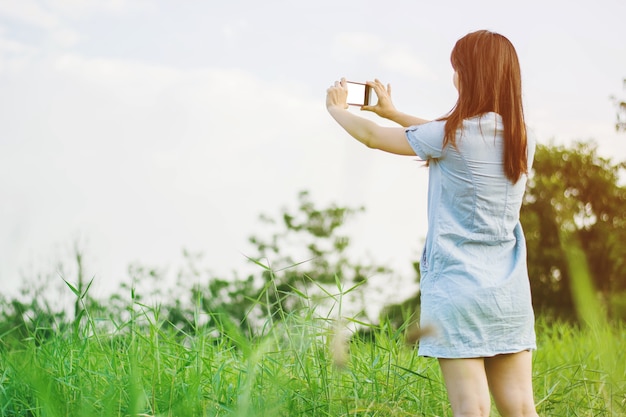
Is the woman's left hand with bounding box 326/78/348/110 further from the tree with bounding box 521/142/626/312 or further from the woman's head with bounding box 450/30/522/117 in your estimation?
the tree with bounding box 521/142/626/312

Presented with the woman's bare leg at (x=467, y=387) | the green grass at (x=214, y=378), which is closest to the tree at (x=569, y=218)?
the green grass at (x=214, y=378)

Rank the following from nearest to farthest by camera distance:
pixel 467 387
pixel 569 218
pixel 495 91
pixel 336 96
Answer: pixel 467 387 < pixel 495 91 < pixel 336 96 < pixel 569 218

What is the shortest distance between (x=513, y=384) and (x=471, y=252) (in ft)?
1.34

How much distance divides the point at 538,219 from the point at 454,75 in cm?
979

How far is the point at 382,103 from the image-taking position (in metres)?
2.72

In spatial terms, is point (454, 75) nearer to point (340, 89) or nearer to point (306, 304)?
point (340, 89)

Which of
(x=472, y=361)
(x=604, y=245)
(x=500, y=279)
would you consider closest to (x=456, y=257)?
(x=500, y=279)

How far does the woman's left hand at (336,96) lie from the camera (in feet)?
8.29

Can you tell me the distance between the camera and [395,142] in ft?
7.54

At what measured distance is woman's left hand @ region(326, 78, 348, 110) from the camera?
2527 mm

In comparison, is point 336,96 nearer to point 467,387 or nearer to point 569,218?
point 467,387

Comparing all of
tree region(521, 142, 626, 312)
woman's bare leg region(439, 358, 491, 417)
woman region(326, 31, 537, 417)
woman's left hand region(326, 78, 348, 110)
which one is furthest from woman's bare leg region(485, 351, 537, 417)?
tree region(521, 142, 626, 312)

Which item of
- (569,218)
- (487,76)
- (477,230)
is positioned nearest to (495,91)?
(487,76)

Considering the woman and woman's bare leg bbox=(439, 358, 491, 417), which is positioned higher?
the woman
